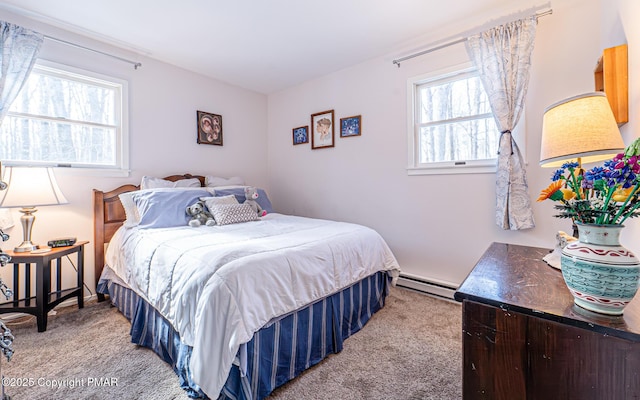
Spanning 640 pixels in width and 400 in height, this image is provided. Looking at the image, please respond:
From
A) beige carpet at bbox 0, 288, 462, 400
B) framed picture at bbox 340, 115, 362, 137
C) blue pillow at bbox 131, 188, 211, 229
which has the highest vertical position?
framed picture at bbox 340, 115, 362, 137

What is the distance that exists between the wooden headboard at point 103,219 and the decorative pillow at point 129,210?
18 centimetres

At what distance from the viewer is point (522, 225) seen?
2170mm

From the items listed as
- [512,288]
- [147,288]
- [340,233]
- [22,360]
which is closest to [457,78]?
[340,233]

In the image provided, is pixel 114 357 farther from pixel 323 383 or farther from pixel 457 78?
pixel 457 78

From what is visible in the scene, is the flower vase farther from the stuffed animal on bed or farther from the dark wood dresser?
the stuffed animal on bed

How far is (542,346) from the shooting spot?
30.4 inches

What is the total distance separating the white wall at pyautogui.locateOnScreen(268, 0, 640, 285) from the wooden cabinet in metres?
0.10

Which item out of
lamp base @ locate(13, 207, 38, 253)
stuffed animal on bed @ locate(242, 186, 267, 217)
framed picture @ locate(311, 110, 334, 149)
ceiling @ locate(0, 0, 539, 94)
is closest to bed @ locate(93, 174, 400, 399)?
stuffed animal on bed @ locate(242, 186, 267, 217)

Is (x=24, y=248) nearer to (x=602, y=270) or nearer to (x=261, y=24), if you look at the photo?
(x=261, y=24)

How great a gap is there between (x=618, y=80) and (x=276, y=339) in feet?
7.13

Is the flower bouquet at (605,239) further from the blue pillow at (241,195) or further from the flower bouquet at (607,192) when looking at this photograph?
the blue pillow at (241,195)

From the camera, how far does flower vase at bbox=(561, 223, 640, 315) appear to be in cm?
69

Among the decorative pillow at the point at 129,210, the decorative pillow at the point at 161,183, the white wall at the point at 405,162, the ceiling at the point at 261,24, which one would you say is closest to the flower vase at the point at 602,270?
the white wall at the point at 405,162

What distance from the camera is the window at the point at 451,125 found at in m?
2.47
